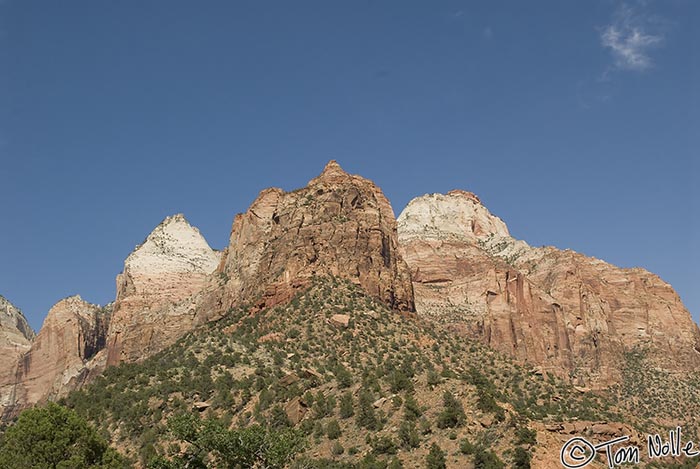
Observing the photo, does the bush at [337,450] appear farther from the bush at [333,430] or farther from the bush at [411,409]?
the bush at [411,409]

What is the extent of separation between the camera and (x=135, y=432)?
189 ft

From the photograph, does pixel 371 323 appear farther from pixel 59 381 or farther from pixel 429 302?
pixel 59 381

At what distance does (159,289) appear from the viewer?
458 ft

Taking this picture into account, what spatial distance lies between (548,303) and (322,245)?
7245 centimetres

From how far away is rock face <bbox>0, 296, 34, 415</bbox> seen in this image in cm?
16500

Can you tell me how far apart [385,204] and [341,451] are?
219ft

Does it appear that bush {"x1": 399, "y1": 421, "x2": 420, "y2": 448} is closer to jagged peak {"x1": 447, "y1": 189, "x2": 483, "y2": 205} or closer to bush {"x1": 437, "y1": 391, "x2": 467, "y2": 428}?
bush {"x1": 437, "y1": 391, "x2": 467, "y2": 428}

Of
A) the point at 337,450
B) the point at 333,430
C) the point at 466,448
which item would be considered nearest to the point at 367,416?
the point at 333,430

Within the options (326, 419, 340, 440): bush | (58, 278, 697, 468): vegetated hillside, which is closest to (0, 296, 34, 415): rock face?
(58, 278, 697, 468): vegetated hillside

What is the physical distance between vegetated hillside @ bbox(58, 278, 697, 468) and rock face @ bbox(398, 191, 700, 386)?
51.8 meters

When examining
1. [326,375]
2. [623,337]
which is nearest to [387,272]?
[326,375]

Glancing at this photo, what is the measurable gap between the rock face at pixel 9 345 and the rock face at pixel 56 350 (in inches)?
91.7

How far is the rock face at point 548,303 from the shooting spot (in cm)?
14312

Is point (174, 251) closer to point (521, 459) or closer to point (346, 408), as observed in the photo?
point (346, 408)
